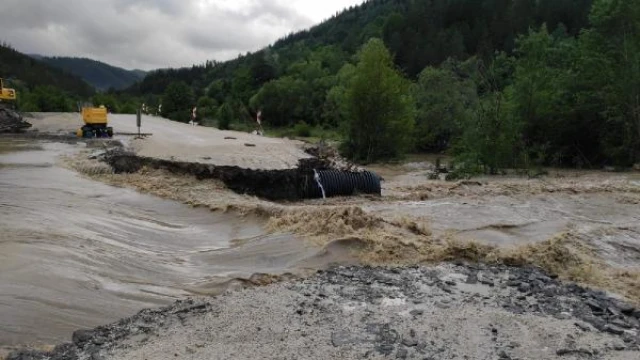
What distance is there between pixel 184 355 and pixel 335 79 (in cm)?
6805

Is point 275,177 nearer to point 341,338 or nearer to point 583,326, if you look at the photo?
point 341,338

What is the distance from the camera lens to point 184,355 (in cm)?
→ 554

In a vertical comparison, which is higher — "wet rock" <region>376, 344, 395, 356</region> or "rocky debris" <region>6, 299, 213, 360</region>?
"wet rock" <region>376, 344, 395, 356</region>

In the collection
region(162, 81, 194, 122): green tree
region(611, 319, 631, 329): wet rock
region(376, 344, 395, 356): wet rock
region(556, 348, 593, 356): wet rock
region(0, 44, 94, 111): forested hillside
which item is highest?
region(0, 44, 94, 111): forested hillside

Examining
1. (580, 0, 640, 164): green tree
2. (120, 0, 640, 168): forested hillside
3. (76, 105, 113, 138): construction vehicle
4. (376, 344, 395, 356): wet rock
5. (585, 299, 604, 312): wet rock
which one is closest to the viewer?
(376, 344, 395, 356): wet rock

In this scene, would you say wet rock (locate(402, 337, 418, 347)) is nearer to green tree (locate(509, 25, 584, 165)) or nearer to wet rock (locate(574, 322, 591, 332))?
wet rock (locate(574, 322, 591, 332))

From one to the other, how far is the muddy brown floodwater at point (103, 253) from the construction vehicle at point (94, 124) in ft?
41.3

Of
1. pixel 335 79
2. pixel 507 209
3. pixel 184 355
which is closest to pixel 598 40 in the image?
pixel 507 209

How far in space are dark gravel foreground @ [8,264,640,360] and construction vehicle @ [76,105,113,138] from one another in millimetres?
21881

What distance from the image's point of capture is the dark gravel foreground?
570 centimetres

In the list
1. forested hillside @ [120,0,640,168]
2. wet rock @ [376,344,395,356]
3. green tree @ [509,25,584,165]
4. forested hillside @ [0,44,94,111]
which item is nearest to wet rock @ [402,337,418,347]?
wet rock @ [376,344,395,356]

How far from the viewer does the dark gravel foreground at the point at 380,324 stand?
5.70 metres

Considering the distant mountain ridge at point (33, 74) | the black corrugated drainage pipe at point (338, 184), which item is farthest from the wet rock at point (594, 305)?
the distant mountain ridge at point (33, 74)

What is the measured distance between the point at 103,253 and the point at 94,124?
2029 cm
